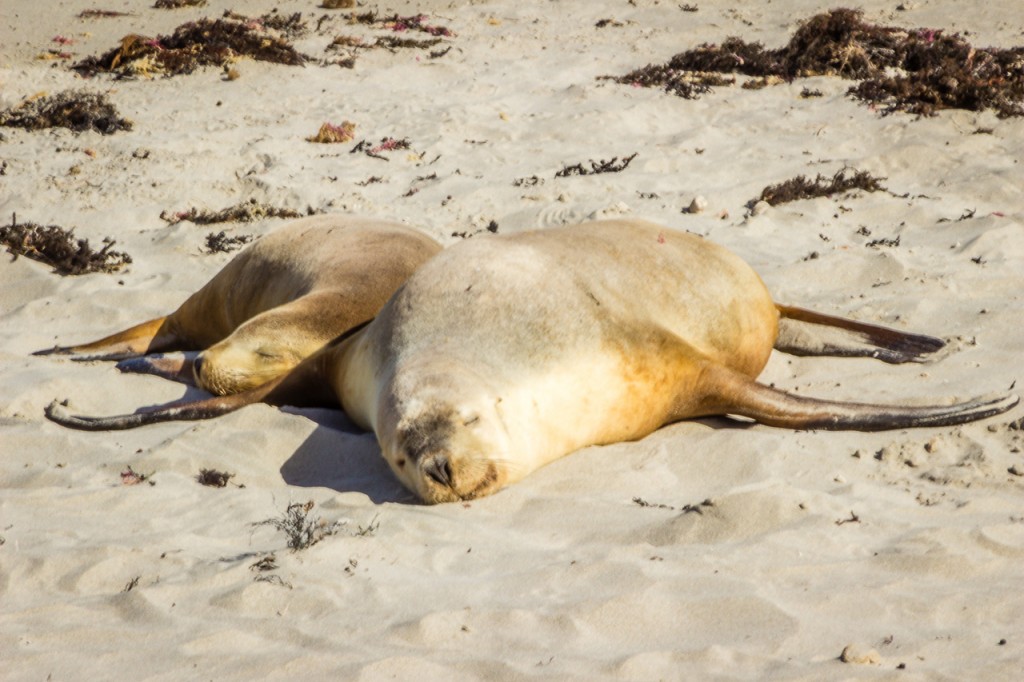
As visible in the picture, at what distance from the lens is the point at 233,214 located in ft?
27.3

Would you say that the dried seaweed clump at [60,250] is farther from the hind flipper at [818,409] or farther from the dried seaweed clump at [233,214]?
the hind flipper at [818,409]

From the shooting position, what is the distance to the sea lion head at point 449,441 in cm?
391

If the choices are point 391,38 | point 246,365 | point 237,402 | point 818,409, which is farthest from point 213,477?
point 391,38

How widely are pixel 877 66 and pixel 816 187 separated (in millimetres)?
3379

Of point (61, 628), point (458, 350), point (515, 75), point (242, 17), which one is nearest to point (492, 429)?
point (458, 350)

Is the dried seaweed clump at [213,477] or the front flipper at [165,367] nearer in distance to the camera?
the dried seaweed clump at [213,477]

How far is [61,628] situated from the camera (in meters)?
2.93

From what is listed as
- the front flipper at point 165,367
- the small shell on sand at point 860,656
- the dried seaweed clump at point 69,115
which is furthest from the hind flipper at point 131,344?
the small shell on sand at point 860,656

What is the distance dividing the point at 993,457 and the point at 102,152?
764 centimetres

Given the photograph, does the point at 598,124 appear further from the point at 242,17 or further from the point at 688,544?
the point at 688,544

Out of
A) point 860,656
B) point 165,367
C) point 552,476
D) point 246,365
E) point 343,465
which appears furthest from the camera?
point 165,367

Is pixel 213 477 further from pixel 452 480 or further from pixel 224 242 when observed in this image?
pixel 224 242

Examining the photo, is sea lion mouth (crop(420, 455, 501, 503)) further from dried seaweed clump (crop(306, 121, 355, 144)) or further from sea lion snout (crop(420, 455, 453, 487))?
dried seaweed clump (crop(306, 121, 355, 144))

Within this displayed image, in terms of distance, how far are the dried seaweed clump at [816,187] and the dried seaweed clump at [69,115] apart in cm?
552
